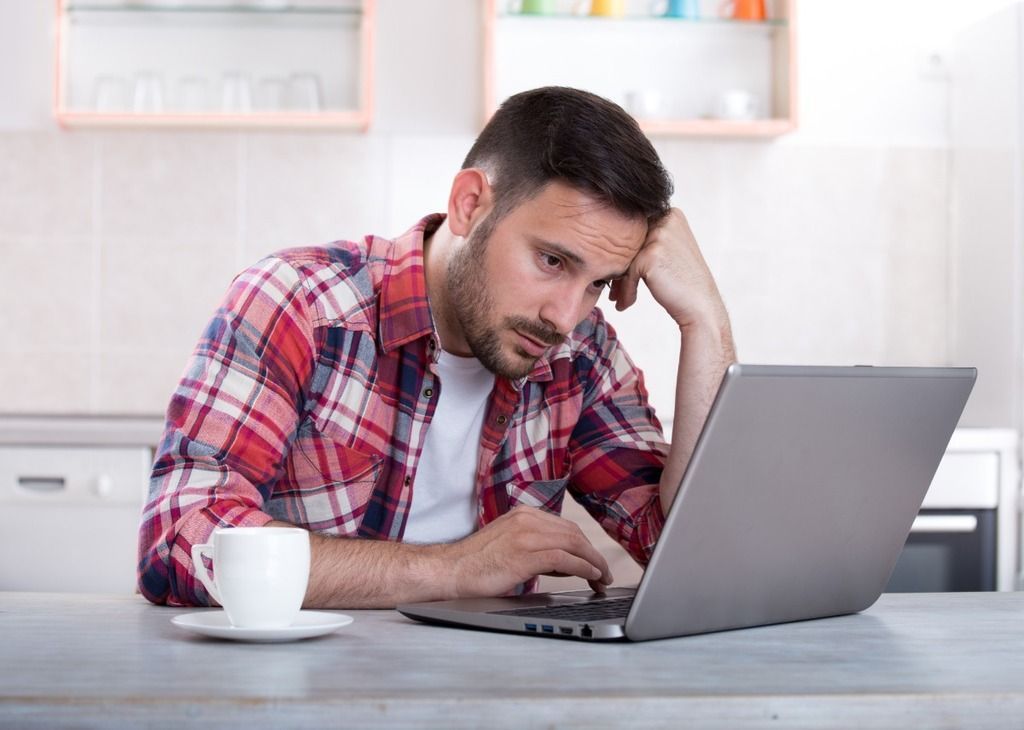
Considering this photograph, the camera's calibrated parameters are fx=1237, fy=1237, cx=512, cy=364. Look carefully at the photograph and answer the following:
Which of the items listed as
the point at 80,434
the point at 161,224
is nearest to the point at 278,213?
the point at 161,224

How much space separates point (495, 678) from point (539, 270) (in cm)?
79

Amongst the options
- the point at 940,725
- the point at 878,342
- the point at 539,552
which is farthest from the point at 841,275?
the point at 940,725

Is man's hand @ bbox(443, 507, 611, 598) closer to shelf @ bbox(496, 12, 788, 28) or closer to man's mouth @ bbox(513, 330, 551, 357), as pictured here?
man's mouth @ bbox(513, 330, 551, 357)

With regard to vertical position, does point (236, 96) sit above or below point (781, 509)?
above

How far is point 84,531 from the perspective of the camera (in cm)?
250

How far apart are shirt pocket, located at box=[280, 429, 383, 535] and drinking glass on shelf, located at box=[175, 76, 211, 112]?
1670 millimetres

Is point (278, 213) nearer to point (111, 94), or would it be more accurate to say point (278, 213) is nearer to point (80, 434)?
point (111, 94)

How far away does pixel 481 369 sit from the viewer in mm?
1638

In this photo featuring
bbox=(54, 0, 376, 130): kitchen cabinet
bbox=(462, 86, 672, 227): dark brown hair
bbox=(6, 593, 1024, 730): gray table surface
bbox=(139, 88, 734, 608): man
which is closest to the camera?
bbox=(6, 593, 1024, 730): gray table surface

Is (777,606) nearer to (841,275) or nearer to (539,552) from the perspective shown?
(539,552)

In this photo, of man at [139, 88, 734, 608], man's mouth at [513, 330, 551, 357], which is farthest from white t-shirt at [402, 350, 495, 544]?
man's mouth at [513, 330, 551, 357]

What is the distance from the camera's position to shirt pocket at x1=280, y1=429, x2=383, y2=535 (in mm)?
1478

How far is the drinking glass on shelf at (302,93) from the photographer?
2939 mm

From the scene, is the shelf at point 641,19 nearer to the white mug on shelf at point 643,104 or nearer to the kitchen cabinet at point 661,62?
the kitchen cabinet at point 661,62
